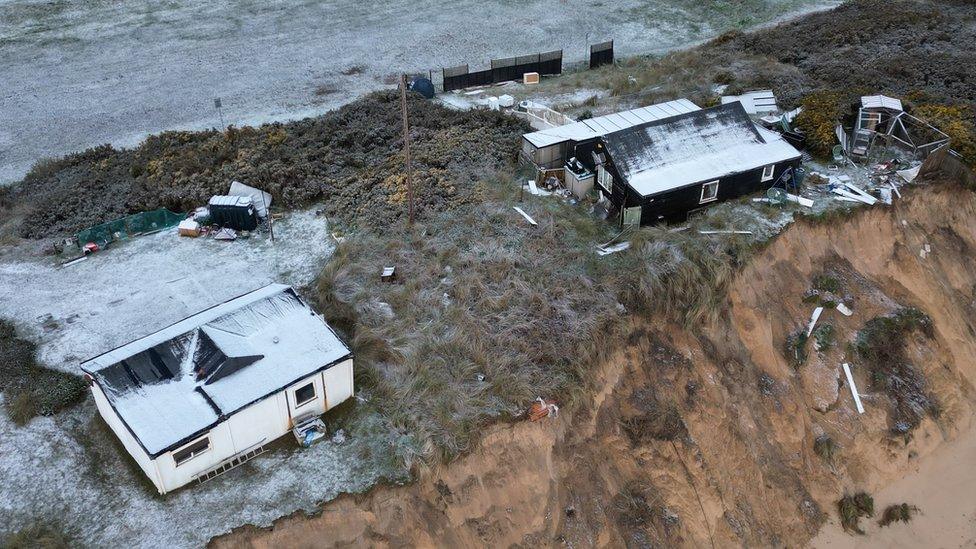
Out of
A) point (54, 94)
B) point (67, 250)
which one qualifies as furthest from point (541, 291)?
point (54, 94)

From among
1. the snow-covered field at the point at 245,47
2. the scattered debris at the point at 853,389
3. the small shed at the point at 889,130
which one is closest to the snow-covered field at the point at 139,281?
the snow-covered field at the point at 245,47

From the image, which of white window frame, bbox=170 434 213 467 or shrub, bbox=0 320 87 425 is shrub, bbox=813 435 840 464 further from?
shrub, bbox=0 320 87 425

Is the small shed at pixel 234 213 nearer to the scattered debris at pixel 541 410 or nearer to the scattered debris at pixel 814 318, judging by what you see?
the scattered debris at pixel 541 410

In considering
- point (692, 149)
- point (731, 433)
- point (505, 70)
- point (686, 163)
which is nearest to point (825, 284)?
point (686, 163)

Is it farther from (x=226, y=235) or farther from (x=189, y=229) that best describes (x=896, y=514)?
(x=189, y=229)

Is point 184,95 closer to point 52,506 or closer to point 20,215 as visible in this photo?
point 20,215

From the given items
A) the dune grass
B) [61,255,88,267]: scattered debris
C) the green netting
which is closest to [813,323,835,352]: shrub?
the dune grass
